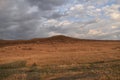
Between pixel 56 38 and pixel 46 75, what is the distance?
2245 inches

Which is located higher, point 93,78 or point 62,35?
point 62,35

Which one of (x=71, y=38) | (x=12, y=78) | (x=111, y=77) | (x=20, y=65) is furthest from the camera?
(x=71, y=38)

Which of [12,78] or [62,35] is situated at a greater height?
[62,35]

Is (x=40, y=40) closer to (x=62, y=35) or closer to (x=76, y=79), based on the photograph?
(x=62, y=35)

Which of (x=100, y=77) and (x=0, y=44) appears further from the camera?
(x=0, y=44)

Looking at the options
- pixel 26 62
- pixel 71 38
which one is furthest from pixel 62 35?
pixel 26 62

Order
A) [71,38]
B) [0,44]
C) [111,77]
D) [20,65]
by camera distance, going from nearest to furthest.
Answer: [111,77] → [20,65] → [0,44] → [71,38]

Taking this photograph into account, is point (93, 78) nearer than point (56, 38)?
Yes

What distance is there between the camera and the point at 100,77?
2289 cm

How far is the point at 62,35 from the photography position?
86062mm

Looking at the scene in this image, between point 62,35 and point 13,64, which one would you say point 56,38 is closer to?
point 62,35

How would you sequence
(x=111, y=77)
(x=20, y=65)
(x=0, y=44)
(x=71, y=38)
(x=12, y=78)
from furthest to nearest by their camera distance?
(x=71, y=38), (x=0, y=44), (x=20, y=65), (x=12, y=78), (x=111, y=77)

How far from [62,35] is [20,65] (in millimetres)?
48221

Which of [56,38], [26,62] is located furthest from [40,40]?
[26,62]
